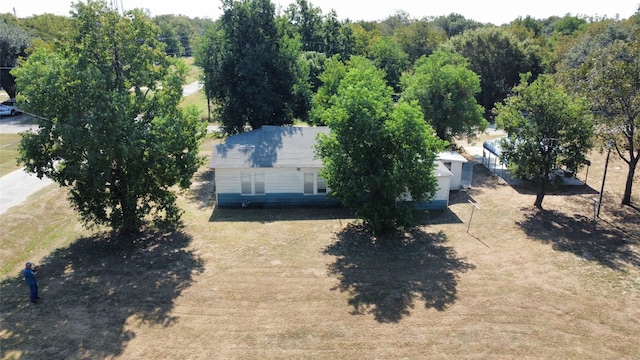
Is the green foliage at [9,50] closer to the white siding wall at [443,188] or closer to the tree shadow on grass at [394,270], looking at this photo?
the tree shadow on grass at [394,270]

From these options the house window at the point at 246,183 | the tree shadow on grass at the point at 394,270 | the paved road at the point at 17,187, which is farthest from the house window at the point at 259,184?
the paved road at the point at 17,187

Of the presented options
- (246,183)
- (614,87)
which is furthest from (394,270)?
(614,87)

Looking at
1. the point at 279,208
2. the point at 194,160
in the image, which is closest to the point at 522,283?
the point at 279,208

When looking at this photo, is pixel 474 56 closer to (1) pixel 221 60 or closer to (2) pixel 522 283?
(1) pixel 221 60

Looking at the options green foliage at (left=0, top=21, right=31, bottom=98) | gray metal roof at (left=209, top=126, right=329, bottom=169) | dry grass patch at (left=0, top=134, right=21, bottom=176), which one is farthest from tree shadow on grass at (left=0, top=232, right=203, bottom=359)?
green foliage at (left=0, top=21, right=31, bottom=98)

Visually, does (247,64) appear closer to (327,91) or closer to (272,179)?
(327,91)

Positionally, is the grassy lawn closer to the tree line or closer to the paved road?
the paved road
